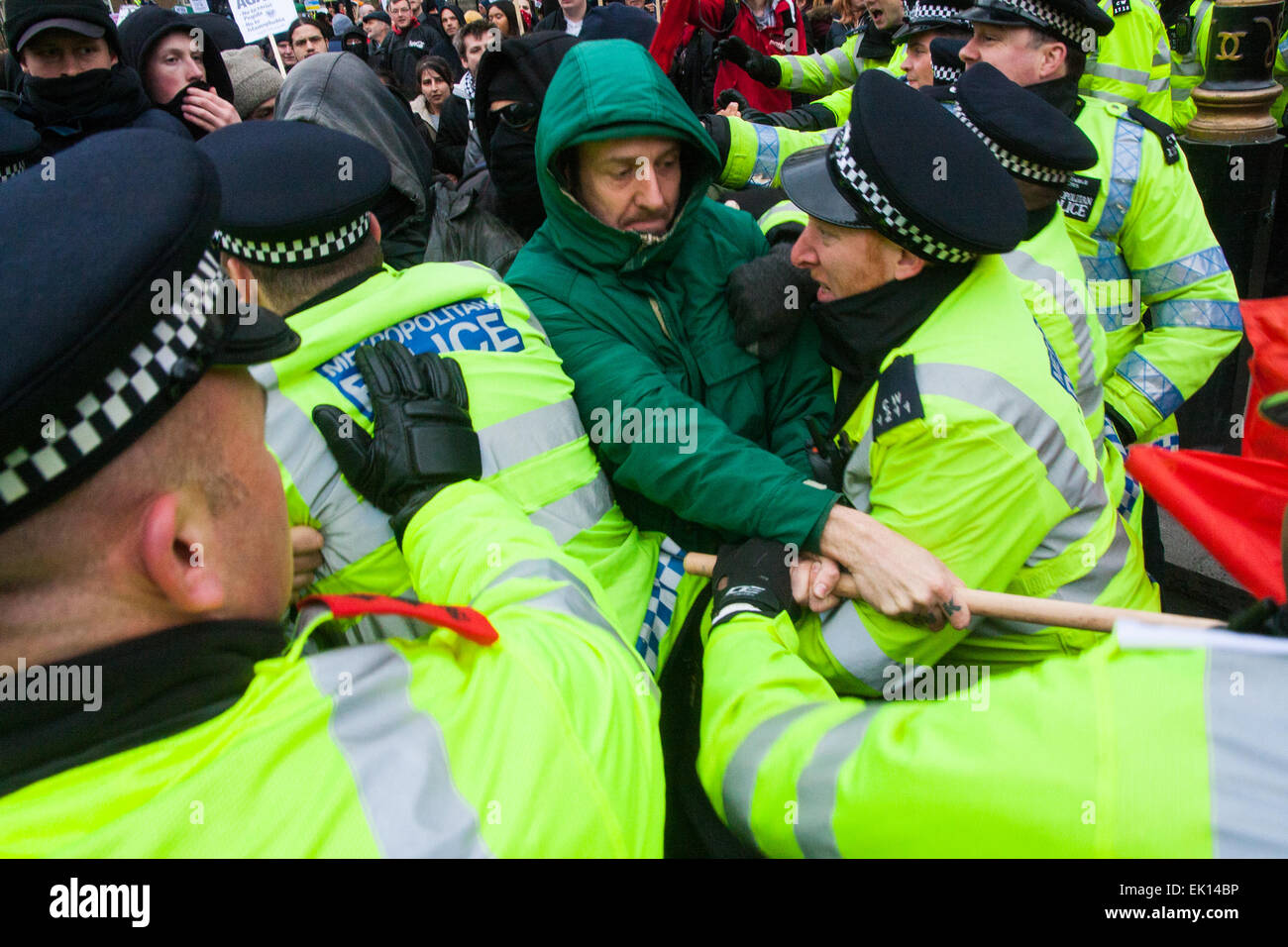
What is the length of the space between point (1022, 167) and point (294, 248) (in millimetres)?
1917

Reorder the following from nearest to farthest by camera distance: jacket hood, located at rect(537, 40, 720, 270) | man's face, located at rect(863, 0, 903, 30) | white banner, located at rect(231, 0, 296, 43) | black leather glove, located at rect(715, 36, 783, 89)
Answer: jacket hood, located at rect(537, 40, 720, 270) < man's face, located at rect(863, 0, 903, 30) < black leather glove, located at rect(715, 36, 783, 89) < white banner, located at rect(231, 0, 296, 43)

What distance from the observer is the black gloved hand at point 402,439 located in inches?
63.6

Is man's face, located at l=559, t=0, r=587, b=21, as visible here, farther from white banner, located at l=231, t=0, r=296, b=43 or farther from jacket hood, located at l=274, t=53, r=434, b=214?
jacket hood, located at l=274, t=53, r=434, b=214

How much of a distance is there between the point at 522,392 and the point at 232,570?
0.98 m

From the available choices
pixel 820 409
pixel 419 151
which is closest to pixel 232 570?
pixel 820 409

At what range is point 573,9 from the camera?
6594 millimetres

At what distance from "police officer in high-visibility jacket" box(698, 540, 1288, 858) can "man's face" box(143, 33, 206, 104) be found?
4.45 meters

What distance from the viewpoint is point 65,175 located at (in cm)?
90

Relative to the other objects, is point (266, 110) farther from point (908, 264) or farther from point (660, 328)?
point (908, 264)

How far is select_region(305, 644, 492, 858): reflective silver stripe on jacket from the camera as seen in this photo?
87 cm

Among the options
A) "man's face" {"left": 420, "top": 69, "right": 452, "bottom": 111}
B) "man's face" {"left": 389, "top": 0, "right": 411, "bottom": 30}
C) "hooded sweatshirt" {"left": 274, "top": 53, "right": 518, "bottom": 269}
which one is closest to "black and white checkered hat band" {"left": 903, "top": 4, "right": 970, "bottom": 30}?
"hooded sweatshirt" {"left": 274, "top": 53, "right": 518, "bottom": 269}

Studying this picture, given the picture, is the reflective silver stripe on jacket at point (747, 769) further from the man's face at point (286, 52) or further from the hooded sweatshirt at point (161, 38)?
the man's face at point (286, 52)

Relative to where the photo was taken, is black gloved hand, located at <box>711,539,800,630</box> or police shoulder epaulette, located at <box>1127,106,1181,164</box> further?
police shoulder epaulette, located at <box>1127,106,1181,164</box>

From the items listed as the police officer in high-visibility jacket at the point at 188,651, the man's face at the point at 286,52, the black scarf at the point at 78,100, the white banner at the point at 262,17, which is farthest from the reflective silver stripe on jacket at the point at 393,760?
the man's face at the point at 286,52
